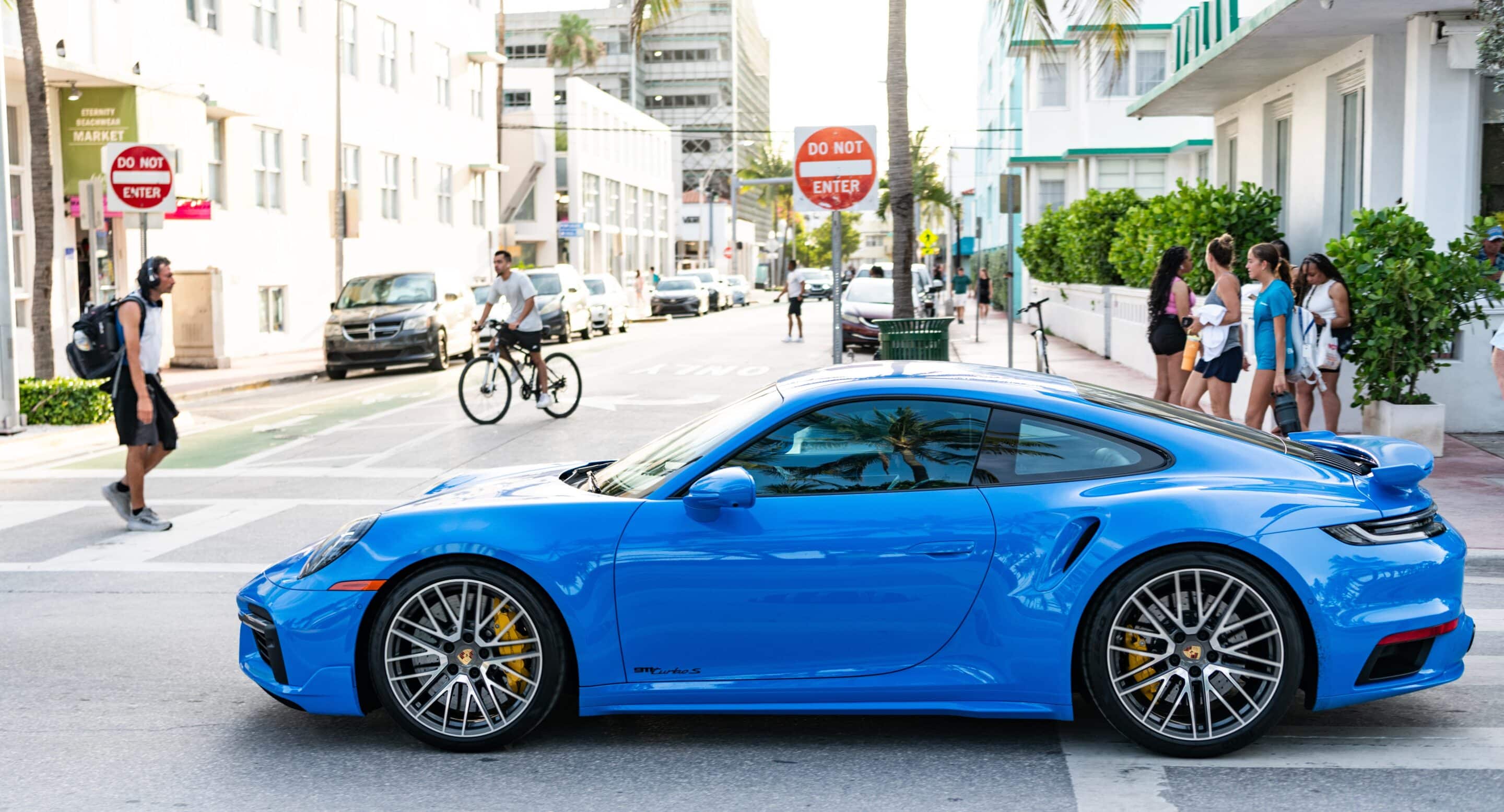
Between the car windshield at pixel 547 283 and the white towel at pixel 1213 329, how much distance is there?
23053mm

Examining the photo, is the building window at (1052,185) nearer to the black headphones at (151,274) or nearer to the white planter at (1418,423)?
the white planter at (1418,423)

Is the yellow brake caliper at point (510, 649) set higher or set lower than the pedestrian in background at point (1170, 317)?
lower

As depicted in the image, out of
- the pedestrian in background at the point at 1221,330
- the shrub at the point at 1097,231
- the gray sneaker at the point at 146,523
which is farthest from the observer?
the shrub at the point at 1097,231

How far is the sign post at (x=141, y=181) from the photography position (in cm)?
1836

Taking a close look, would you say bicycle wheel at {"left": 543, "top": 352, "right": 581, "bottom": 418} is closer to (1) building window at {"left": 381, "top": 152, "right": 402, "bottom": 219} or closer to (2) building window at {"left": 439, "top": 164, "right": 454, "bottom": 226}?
(1) building window at {"left": 381, "top": 152, "right": 402, "bottom": 219}

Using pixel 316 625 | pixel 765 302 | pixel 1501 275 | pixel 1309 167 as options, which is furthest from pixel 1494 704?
pixel 765 302

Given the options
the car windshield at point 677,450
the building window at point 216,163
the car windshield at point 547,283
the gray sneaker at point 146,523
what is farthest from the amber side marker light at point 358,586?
the car windshield at point 547,283

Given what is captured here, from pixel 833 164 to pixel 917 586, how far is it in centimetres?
1032

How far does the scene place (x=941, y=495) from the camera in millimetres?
4867

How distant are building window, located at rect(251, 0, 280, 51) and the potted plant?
25228mm

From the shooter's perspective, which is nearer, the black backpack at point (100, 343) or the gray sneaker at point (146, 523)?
the black backpack at point (100, 343)

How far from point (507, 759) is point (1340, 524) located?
9.30 feet

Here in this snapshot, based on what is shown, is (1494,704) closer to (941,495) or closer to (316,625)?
(941,495)

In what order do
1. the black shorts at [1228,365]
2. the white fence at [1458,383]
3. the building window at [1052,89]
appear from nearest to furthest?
1. the black shorts at [1228,365]
2. the white fence at [1458,383]
3. the building window at [1052,89]
